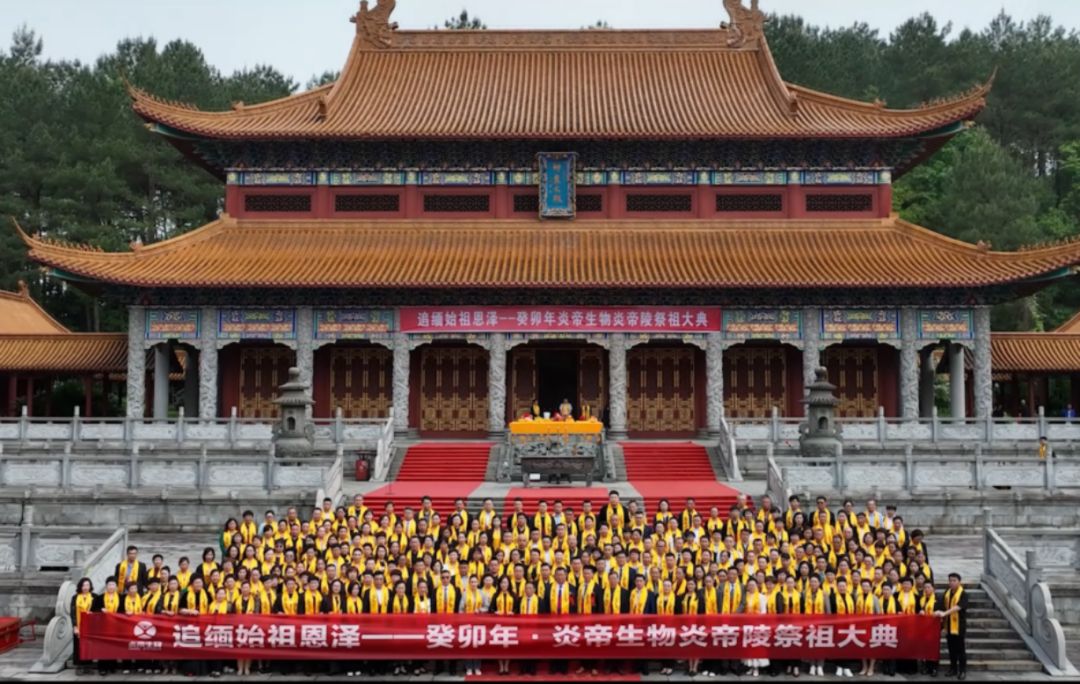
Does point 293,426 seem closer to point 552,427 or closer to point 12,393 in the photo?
point 552,427

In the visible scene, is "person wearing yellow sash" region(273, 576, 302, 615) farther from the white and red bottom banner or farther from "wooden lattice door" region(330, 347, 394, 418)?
"wooden lattice door" region(330, 347, 394, 418)

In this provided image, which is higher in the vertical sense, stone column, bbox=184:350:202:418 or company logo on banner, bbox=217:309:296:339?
company logo on banner, bbox=217:309:296:339

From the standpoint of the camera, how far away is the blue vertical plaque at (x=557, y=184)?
28609mm

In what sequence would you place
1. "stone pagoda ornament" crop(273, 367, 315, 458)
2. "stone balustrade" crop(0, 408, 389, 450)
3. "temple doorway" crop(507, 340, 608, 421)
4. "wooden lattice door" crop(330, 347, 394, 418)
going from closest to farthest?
"stone pagoda ornament" crop(273, 367, 315, 458)
"stone balustrade" crop(0, 408, 389, 450)
"wooden lattice door" crop(330, 347, 394, 418)
"temple doorway" crop(507, 340, 608, 421)

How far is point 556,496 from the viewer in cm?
1886

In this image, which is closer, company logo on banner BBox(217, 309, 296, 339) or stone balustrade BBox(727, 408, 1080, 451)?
stone balustrade BBox(727, 408, 1080, 451)

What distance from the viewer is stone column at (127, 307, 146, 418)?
2703 cm

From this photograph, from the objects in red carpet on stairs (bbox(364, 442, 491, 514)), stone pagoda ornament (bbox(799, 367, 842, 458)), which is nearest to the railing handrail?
red carpet on stairs (bbox(364, 442, 491, 514))

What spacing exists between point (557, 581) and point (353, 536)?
3.56 m

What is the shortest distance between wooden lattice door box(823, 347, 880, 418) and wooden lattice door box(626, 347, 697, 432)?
12.9 ft

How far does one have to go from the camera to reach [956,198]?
42.7m

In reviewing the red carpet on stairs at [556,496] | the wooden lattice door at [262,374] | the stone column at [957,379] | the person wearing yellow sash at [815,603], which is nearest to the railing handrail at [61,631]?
the red carpet on stairs at [556,496]

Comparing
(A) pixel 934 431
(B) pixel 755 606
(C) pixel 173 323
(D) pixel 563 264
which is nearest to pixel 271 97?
(C) pixel 173 323

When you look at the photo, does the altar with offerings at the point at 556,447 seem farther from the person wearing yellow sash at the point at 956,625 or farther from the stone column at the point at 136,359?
the stone column at the point at 136,359
